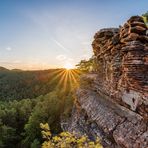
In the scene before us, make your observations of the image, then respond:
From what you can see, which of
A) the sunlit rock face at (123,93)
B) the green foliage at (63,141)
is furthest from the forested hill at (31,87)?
the green foliage at (63,141)

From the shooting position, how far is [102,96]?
73.5ft

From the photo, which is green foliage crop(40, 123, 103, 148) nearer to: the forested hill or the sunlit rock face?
the sunlit rock face

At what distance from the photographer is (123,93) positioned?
1753 cm

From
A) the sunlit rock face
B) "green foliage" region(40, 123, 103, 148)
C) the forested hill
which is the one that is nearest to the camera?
"green foliage" region(40, 123, 103, 148)

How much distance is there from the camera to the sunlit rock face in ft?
48.9

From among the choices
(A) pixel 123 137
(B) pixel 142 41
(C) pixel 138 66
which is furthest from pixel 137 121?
(B) pixel 142 41

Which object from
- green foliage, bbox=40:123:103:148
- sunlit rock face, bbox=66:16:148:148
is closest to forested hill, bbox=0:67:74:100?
sunlit rock face, bbox=66:16:148:148

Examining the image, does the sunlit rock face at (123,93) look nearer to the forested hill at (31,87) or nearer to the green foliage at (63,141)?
the green foliage at (63,141)

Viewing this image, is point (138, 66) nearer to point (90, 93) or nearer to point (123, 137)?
point (123, 137)

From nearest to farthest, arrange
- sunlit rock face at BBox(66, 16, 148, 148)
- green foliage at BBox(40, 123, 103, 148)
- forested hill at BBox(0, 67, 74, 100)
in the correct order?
green foliage at BBox(40, 123, 103, 148), sunlit rock face at BBox(66, 16, 148, 148), forested hill at BBox(0, 67, 74, 100)

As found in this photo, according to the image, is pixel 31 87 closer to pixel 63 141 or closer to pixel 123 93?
pixel 123 93

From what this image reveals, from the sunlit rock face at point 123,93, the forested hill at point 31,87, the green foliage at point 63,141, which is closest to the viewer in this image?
the green foliage at point 63,141

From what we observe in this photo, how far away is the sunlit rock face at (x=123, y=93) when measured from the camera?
48.9 ft

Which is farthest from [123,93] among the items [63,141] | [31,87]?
[31,87]
